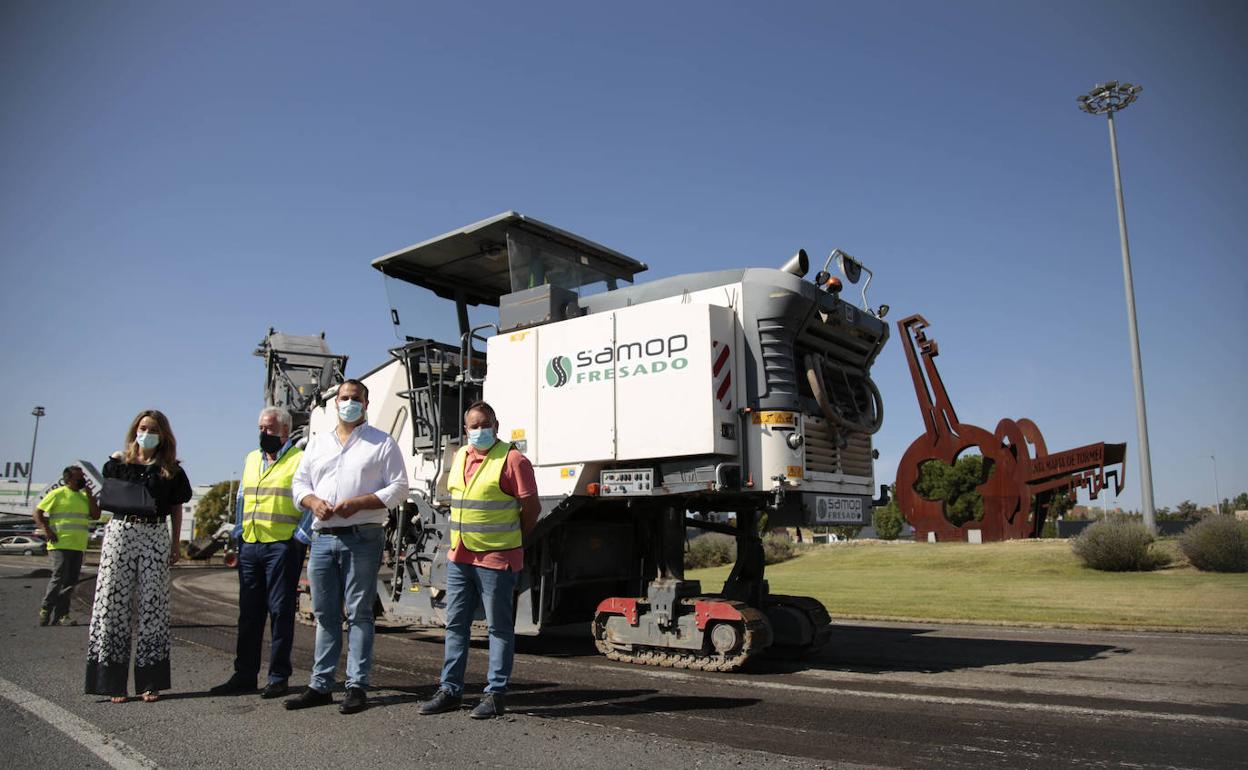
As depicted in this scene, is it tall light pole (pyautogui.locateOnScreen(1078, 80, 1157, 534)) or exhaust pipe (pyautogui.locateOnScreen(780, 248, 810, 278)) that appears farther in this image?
tall light pole (pyautogui.locateOnScreen(1078, 80, 1157, 534))

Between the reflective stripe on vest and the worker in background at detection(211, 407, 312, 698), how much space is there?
236 inches

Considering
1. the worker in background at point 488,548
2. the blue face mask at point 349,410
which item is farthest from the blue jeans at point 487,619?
the blue face mask at point 349,410

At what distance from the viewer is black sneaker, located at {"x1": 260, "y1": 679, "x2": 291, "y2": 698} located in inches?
201

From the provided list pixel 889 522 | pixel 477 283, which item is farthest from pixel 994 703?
pixel 889 522

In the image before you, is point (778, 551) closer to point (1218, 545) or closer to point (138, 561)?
point (1218, 545)

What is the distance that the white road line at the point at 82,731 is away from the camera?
11.9 feet

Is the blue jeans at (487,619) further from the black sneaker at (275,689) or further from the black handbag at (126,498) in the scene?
the black handbag at (126,498)

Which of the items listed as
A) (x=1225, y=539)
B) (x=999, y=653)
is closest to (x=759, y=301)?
(x=999, y=653)

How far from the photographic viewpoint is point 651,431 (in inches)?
282

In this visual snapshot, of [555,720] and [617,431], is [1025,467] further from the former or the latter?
[555,720]

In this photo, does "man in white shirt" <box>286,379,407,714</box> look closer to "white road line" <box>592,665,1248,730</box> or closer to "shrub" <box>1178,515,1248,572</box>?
"white road line" <box>592,665,1248,730</box>

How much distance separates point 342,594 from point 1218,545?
19.5 meters

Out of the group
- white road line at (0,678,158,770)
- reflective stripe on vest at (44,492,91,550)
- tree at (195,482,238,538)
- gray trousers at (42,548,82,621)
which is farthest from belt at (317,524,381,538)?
tree at (195,482,238,538)

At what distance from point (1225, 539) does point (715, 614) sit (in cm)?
1631
